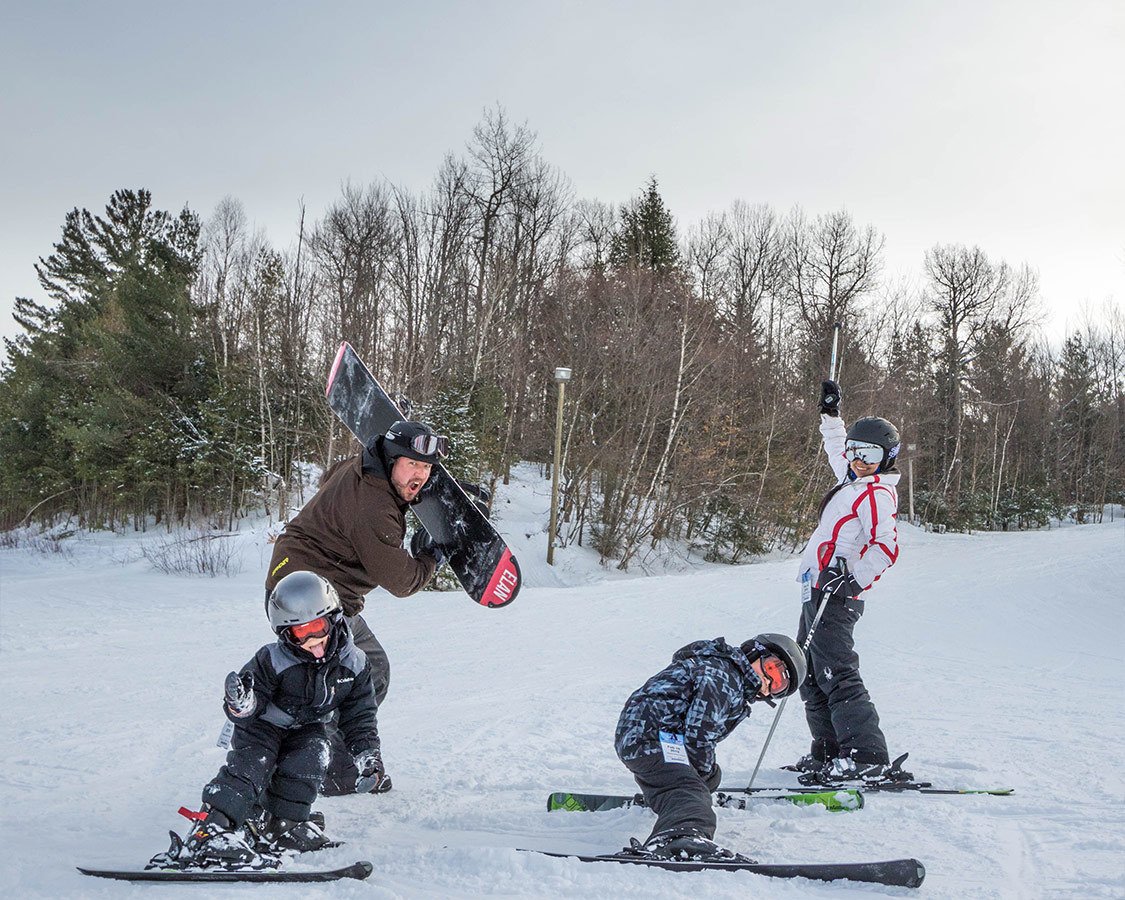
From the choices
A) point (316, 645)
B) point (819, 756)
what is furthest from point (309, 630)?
point (819, 756)

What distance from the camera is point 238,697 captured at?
2.95 m

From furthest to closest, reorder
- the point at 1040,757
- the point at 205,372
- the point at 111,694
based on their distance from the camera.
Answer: the point at 205,372, the point at 111,694, the point at 1040,757

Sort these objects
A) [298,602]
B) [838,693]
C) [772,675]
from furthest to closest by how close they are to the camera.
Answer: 1. [838,693]
2. [772,675]
3. [298,602]

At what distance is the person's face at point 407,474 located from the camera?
3.69 metres

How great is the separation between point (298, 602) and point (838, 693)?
105 inches

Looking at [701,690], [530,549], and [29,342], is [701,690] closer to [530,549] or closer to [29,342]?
[530,549]

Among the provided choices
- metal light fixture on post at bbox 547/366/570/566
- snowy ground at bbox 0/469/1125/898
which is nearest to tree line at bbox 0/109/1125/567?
metal light fixture on post at bbox 547/366/570/566

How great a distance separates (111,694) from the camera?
18.8 ft

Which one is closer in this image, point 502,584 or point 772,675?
point 772,675

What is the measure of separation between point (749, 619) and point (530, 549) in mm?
9506

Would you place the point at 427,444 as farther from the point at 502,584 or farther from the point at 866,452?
the point at 866,452

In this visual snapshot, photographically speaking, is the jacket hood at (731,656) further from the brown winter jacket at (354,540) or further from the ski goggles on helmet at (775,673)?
the brown winter jacket at (354,540)

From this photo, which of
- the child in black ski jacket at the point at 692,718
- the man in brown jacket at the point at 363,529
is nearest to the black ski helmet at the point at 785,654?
the child in black ski jacket at the point at 692,718

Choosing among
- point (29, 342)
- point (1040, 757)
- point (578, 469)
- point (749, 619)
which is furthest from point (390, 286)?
point (1040, 757)
